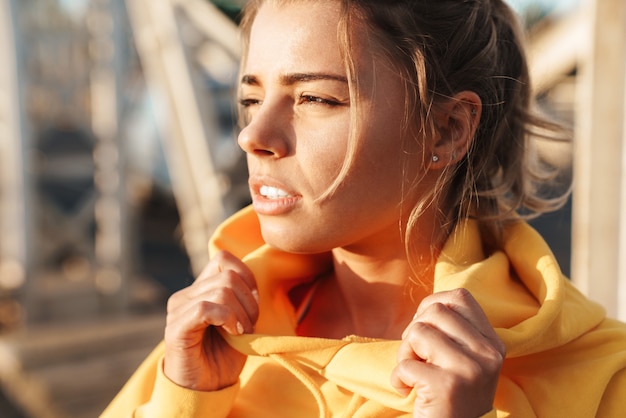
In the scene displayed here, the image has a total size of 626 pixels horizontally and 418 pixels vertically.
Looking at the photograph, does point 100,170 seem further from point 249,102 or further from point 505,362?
point 505,362

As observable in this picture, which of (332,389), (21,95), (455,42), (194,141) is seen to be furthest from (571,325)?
(21,95)

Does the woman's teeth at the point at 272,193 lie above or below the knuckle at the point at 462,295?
above

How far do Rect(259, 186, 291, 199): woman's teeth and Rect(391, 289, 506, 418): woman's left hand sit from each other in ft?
1.12

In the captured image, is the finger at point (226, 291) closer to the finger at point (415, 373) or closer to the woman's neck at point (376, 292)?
the woman's neck at point (376, 292)

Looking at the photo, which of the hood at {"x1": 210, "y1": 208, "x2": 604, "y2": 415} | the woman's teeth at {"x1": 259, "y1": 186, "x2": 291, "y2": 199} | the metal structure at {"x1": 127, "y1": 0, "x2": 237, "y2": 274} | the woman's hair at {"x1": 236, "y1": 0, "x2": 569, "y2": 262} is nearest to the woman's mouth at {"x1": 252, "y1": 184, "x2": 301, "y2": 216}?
the woman's teeth at {"x1": 259, "y1": 186, "x2": 291, "y2": 199}

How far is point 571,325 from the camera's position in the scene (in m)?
1.34

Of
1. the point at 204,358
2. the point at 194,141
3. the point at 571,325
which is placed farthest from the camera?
the point at 194,141

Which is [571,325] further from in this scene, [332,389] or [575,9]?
[575,9]

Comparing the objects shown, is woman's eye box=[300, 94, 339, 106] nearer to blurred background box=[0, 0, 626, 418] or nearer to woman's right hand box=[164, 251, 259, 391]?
woman's right hand box=[164, 251, 259, 391]

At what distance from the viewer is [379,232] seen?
1492mm

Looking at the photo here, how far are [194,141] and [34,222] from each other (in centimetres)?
142

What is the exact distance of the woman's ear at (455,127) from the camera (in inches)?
57.0

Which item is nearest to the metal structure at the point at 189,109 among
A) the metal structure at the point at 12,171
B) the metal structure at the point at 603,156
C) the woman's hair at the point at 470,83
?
the metal structure at the point at 12,171

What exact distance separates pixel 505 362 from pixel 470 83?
0.49m
